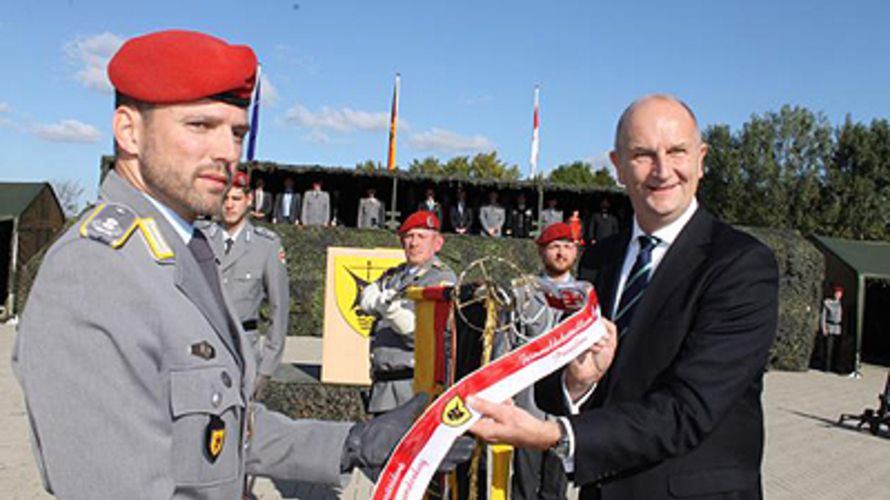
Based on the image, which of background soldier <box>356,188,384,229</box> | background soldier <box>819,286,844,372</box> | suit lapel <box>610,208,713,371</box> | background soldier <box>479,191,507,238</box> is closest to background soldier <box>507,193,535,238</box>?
background soldier <box>479,191,507,238</box>

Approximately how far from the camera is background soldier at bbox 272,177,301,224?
19.8 m

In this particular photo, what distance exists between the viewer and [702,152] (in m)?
2.55

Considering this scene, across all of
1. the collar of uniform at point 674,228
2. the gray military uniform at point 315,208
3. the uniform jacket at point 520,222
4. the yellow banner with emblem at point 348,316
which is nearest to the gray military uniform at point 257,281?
the yellow banner with emblem at point 348,316

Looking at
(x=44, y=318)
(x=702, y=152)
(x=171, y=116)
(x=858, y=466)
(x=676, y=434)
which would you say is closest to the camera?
(x=44, y=318)

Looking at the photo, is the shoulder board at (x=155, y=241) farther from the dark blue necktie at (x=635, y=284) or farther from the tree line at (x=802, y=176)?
the tree line at (x=802, y=176)

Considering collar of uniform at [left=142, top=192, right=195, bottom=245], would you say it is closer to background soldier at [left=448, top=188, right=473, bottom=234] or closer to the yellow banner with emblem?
the yellow banner with emblem

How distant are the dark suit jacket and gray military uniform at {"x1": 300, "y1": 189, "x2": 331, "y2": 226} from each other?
17924 millimetres

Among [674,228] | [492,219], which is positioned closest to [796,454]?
[674,228]

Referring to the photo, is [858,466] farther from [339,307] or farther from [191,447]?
[191,447]

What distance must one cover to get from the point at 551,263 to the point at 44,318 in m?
5.02

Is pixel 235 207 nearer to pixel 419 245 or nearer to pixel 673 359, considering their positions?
pixel 419 245

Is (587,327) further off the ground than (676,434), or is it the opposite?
(587,327)

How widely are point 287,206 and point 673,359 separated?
1826 centimetres

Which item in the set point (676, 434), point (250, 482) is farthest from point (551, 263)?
point (676, 434)
